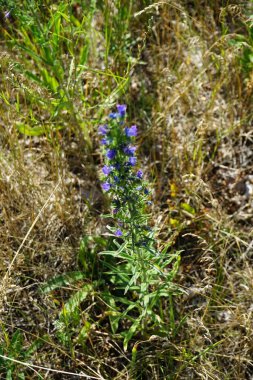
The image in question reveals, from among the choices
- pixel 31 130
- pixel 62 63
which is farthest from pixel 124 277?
pixel 62 63

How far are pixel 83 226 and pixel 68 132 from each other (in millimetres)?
814

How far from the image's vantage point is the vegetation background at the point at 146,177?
3.12 meters

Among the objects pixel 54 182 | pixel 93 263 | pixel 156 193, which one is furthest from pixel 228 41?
pixel 93 263

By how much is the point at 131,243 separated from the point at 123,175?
1.80ft

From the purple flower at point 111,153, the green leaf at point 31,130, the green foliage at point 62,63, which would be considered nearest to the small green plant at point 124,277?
the purple flower at point 111,153

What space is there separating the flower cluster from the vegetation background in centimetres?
57

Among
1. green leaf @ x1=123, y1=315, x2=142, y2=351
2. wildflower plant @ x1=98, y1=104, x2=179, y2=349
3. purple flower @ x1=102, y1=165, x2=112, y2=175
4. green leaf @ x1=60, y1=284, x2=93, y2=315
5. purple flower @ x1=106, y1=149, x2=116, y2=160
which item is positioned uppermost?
purple flower @ x1=106, y1=149, x2=116, y2=160

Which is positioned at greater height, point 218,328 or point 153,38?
point 153,38

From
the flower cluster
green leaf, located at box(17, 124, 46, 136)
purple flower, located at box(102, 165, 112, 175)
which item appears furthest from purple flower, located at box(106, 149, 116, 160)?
green leaf, located at box(17, 124, 46, 136)

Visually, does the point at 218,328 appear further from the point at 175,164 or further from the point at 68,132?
the point at 68,132

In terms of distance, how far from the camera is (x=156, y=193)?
12.3 feet

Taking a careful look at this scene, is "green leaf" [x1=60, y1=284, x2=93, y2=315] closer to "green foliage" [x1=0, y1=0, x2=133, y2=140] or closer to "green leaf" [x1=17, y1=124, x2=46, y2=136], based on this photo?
"green foliage" [x1=0, y1=0, x2=133, y2=140]

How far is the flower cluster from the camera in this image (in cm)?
228

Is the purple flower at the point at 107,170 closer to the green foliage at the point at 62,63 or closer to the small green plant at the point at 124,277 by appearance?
the small green plant at the point at 124,277
